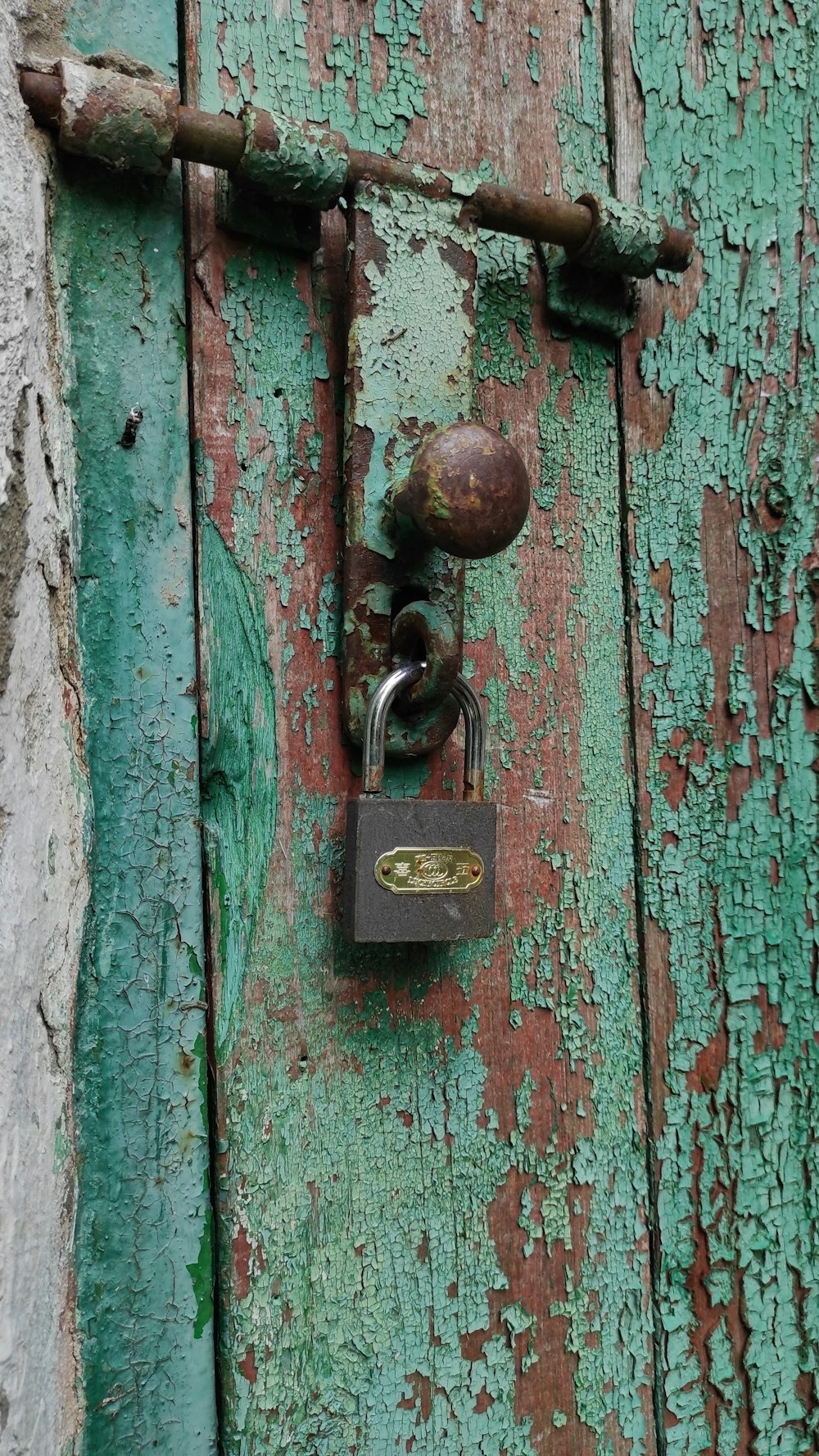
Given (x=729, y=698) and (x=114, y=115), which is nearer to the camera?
(x=114, y=115)

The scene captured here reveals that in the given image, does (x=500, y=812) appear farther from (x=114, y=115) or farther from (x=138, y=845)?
(x=114, y=115)

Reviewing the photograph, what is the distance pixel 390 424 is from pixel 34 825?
0.29 metres

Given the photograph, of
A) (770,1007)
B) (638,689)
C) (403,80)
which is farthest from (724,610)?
(403,80)

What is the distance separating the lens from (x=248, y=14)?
0.56 meters

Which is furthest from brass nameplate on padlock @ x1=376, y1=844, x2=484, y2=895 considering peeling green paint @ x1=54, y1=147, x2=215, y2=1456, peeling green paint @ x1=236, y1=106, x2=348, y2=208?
peeling green paint @ x1=236, y1=106, x2=348, y2=208

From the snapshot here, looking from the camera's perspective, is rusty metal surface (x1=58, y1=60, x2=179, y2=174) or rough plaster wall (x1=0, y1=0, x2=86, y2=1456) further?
rusty metal surface (x1=58, y1=60, x2=179, y2=174)

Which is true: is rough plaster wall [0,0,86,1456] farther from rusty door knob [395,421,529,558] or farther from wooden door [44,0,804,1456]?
rusty door knob [395,421,529,558]

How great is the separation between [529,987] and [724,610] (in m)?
0.29

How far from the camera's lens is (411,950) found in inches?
23.0

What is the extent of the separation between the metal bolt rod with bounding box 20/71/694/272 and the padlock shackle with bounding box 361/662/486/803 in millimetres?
273

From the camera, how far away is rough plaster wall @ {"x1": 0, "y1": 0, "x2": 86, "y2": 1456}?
36 cm

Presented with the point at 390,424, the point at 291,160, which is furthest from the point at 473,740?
the point at 291,160

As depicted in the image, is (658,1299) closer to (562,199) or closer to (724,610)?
(724,610)

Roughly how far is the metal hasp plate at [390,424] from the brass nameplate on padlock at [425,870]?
0.23ft
